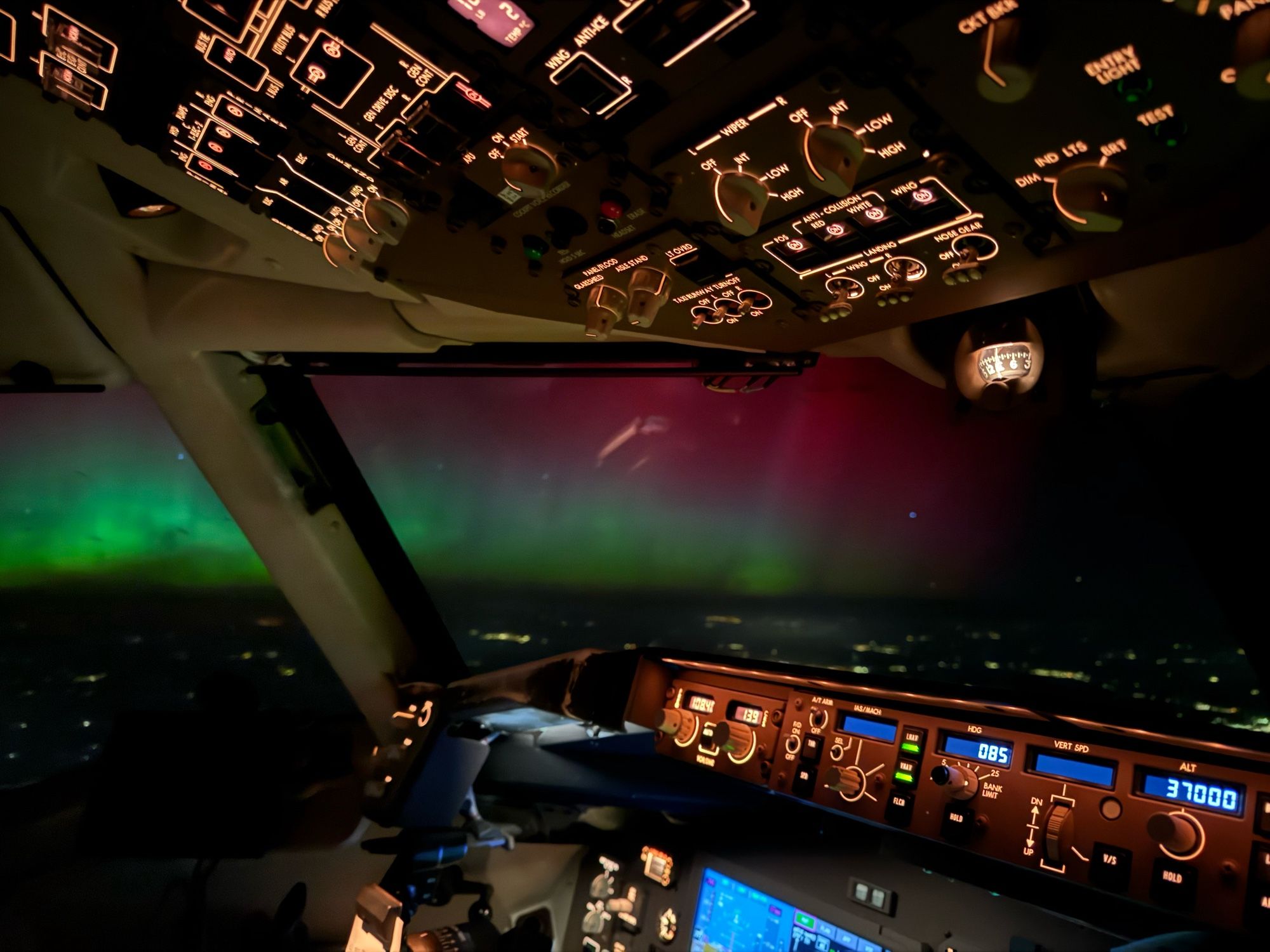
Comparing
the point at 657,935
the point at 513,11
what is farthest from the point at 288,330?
the point at 657,935

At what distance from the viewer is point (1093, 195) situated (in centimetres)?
76

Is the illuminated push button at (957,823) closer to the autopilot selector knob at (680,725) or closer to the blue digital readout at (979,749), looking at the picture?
the blue digital readout at (979,749)

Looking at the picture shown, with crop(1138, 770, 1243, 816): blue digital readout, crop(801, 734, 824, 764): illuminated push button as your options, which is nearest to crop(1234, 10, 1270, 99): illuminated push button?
crop(1138, 770, 1243, 816): blue digital readout

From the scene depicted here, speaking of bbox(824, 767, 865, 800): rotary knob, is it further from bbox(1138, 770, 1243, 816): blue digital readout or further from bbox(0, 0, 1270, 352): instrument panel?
bbox(0, 0, 1270, 352): instrument panel

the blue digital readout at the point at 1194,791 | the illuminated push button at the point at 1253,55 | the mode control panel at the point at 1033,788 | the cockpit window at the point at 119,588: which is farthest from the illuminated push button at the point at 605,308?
the cockpit window at the point at 119,588

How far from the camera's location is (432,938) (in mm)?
2623

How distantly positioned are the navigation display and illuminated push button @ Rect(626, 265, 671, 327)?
2.03 meters

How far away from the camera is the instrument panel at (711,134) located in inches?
27.3

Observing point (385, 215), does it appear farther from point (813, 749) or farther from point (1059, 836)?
point (1059, 836)

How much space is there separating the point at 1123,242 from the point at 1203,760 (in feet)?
3.71

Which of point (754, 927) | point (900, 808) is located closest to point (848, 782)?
point (900, 808)

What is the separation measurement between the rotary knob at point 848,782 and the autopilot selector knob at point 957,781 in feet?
0.63

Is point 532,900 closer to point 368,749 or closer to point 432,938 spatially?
point 432,938

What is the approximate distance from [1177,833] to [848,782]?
0.70 metres
